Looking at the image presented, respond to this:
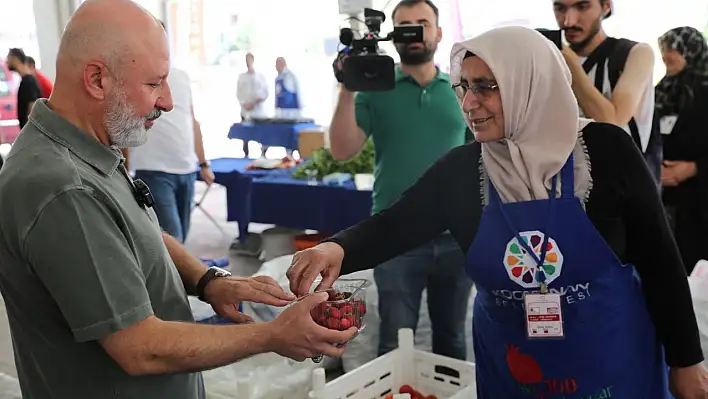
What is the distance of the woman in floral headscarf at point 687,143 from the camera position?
10.4 feet

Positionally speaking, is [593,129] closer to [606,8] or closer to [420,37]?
[606,8]

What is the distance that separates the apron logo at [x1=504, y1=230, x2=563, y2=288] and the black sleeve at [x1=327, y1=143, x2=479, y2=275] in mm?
156

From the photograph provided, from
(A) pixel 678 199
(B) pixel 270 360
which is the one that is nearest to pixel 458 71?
(B) pixel 270 360

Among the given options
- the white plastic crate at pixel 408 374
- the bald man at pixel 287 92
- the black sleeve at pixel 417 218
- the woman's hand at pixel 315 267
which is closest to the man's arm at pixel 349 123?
the white plastic crate at pixel 408 374

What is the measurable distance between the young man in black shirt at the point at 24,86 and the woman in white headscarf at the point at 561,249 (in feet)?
17.2

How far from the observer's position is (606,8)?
2.05 m

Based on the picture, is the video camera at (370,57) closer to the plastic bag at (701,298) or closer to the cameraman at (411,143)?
the cameraman at (411,143)

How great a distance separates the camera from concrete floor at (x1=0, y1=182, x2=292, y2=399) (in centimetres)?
362

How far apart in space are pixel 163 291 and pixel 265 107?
8.29m

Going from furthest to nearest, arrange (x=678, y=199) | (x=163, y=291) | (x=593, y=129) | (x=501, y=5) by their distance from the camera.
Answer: (x=501, y=5), (x=678, y=199), (x=593, y=129), (x=163, y=291)

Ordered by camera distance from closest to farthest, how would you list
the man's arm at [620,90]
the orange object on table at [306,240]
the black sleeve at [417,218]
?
the black sleeve at [417,218], the man's arm at [620,90], the orange object on table at [306,240]

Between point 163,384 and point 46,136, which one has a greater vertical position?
point 46,136

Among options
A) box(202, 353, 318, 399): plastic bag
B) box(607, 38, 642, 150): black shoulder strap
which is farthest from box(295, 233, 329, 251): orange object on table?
box(607, 38, 642, 150): black shoulder strap

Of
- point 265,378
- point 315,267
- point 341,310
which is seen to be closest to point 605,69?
point 315,267
